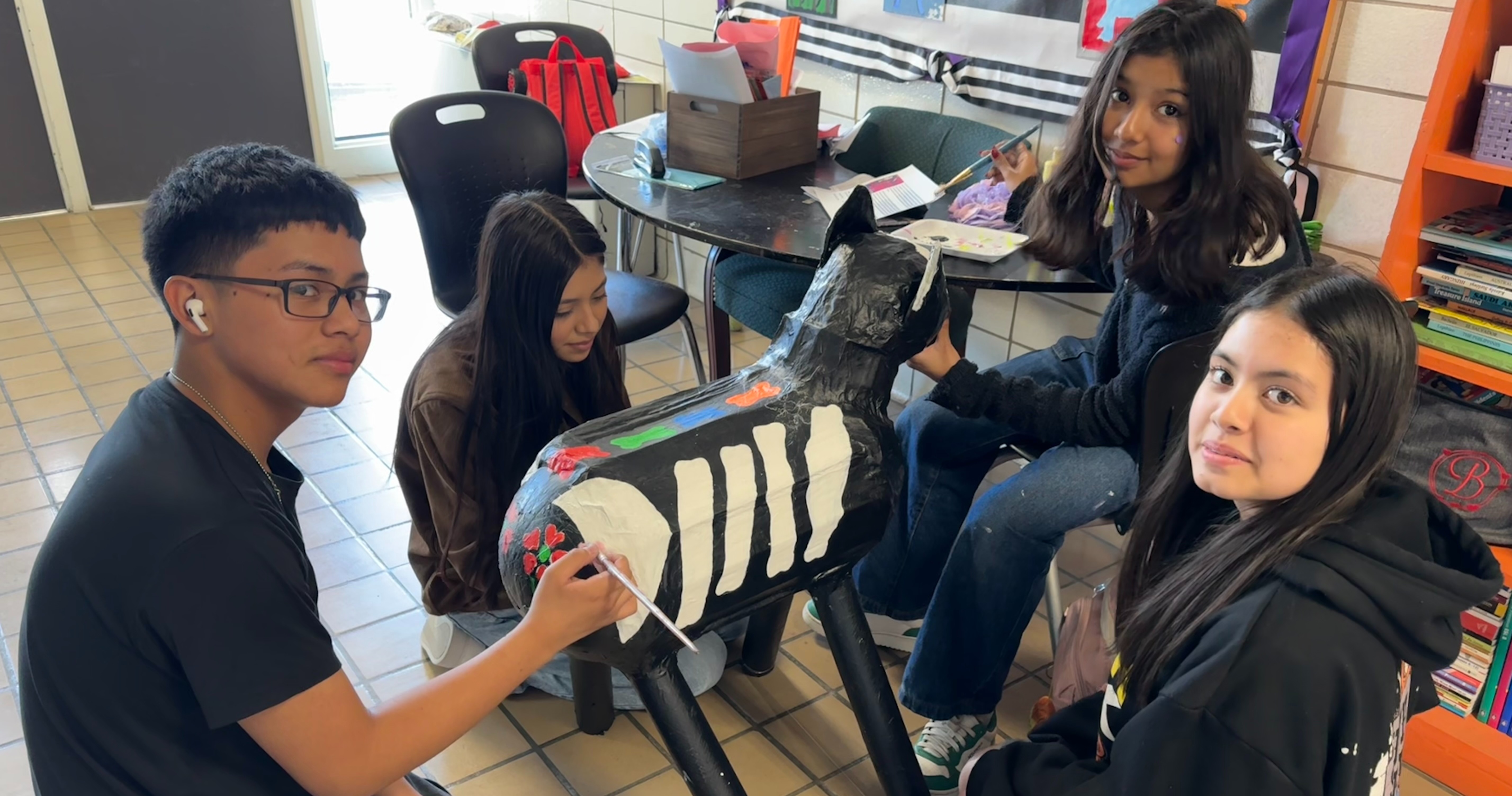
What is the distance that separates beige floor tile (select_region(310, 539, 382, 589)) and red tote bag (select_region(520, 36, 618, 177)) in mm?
1367

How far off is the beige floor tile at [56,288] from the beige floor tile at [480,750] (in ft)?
9.34

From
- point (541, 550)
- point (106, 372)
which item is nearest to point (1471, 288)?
point (541, 550)

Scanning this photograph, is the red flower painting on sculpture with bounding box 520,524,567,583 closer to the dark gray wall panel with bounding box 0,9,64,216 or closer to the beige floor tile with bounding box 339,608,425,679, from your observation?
the beige floor tile with bounding box 339,608,425,679

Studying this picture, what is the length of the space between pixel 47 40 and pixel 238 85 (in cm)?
74

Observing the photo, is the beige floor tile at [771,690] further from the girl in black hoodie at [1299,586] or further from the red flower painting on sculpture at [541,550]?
the red flower painting on sculpture at [541,550]

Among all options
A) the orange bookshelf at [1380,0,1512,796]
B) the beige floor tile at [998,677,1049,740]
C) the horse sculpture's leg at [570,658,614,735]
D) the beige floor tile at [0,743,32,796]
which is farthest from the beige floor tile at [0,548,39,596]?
the orange bookshelf at [1380,0,1512,796]

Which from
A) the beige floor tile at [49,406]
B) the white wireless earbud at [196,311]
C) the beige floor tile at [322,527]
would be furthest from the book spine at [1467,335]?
the beige floor tile at [49,406]

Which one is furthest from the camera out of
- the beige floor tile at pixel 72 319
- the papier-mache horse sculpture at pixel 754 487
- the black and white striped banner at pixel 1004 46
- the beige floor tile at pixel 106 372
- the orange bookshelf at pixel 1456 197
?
the beige floor tile at pixel 72 319

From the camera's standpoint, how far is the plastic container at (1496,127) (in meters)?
1.51

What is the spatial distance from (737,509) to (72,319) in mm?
3233

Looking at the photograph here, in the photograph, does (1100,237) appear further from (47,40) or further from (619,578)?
(47,40)

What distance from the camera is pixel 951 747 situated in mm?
1725

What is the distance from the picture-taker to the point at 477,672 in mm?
1050

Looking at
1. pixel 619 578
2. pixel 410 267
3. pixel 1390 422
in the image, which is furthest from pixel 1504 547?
pixel 410 267
